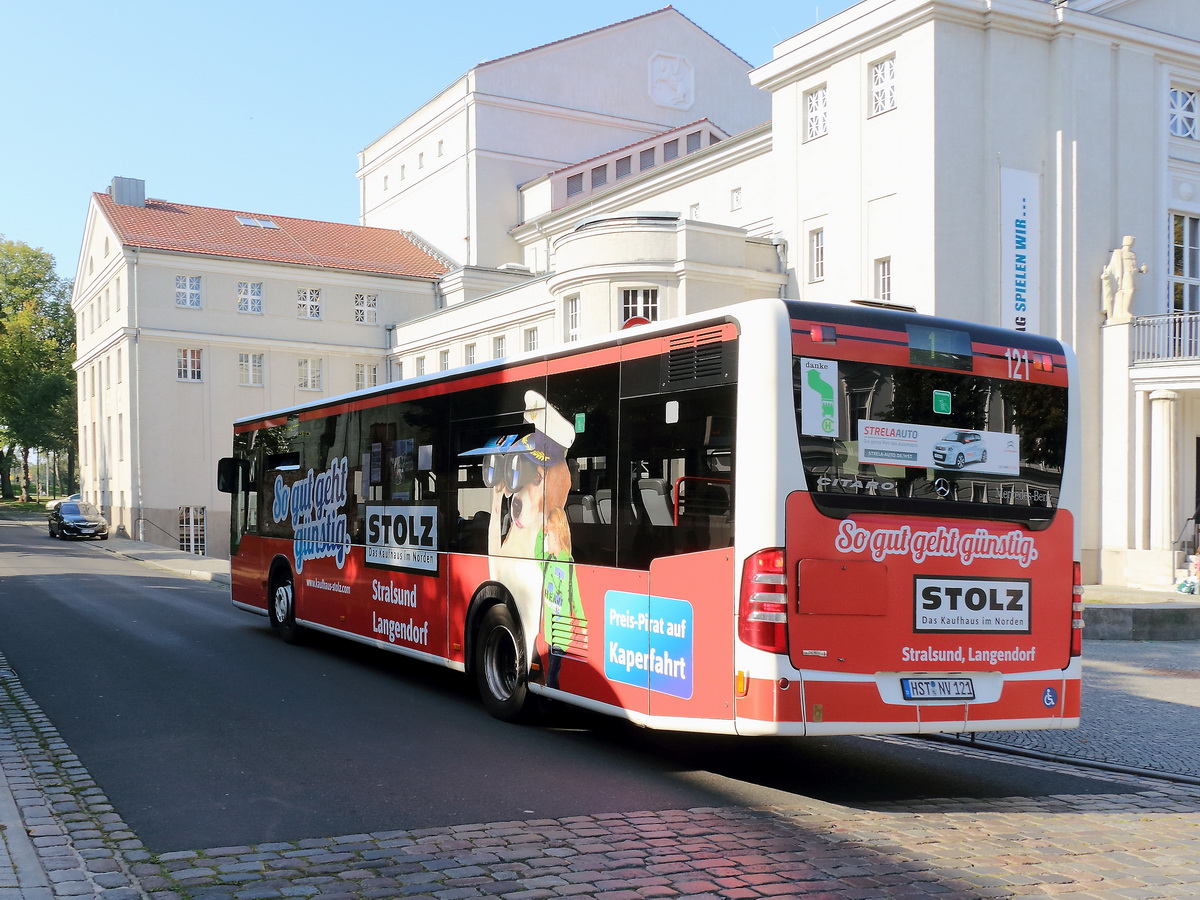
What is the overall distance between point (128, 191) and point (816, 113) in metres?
36.1

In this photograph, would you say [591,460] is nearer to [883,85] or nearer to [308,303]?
[883,85]

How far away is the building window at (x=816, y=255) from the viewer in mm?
30312

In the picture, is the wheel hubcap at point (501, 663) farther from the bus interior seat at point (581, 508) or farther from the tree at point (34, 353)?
the tree at point (34, 353)

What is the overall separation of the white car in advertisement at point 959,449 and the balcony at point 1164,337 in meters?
22.0

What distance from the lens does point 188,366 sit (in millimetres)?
48969

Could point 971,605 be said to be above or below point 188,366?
below

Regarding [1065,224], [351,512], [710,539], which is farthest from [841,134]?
[710,539]

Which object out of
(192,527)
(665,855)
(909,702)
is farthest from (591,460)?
(192,527)

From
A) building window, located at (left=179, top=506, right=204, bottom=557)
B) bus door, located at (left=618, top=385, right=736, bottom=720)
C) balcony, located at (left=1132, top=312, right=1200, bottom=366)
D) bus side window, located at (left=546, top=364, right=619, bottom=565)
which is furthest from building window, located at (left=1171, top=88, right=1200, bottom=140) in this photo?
building window, located at (left=179, top=506, right=204, bottom=557)

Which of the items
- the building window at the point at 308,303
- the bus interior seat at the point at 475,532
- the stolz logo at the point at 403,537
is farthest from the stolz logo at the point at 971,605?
the building window at the point at 308,303

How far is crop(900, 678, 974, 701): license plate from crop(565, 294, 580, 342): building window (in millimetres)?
24253

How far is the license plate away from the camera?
24.1 ft

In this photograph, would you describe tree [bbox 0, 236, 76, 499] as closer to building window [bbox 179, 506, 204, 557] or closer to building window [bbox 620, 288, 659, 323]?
building window [bbox 179, 506, 204, 557]

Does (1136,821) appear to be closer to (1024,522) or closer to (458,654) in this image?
(1024,522)
